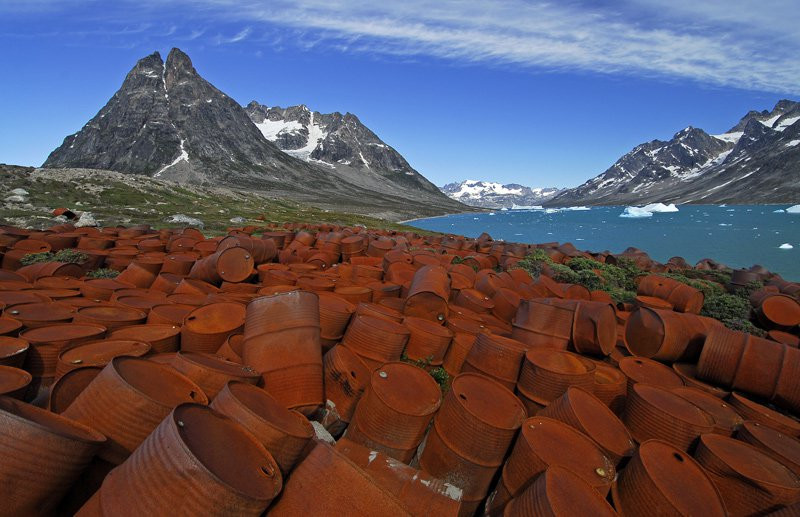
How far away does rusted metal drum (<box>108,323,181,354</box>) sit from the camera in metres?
5.19

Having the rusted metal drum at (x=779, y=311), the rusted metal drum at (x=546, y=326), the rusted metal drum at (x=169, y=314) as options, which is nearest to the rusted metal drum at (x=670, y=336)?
the rusted metal drum at (x=546, y=326)

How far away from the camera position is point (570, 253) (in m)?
18.6

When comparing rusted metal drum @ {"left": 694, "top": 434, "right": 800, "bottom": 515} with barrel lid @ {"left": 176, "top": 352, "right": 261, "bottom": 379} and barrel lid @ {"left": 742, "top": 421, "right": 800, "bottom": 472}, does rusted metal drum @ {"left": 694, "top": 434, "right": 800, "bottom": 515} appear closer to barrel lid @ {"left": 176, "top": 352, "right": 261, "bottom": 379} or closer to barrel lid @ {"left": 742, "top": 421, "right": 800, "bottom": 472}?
barrel lid @ {"left": 742, "top": 421, "right": 800, "bottom": 472}

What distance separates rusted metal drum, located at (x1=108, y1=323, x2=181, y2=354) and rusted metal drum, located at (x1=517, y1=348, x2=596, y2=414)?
4.53 m

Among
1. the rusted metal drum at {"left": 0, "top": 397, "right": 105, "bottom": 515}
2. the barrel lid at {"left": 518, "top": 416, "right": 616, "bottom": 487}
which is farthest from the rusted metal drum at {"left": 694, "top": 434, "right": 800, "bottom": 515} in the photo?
the rusted metal drum at {"left": 0, "top": 397, "right": 105, "bottom": 515}

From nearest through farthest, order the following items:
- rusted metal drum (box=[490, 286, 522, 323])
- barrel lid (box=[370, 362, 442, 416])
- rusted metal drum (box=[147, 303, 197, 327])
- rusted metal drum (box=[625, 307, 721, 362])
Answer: barrel lid (box=[370, 362, 442, 416]), rusted metal drum (box=[147, 303, 197, 327]), rusted metal drum (box=[625, 307, 721, 362]), rusted metal drum (box=[490, 286, 522, 323])

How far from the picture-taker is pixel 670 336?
6.50 meters

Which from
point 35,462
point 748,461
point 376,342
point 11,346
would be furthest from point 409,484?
point 11,346

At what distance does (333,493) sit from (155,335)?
3782mm

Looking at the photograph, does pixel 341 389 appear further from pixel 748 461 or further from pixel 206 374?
pixel 748 461

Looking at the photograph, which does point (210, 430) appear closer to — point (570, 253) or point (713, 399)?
point (713, 399)

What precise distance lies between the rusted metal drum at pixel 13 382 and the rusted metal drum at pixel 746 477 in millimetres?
6198

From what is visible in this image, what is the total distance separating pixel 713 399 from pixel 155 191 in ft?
Result: 171

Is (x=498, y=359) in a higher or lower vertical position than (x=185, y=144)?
lower
